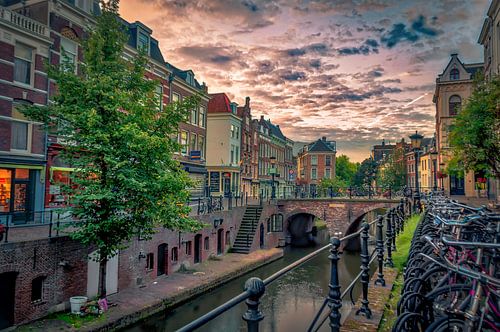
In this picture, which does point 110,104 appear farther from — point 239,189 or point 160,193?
point 239,189

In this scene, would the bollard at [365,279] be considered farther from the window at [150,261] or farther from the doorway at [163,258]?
the doorway at [163,258]

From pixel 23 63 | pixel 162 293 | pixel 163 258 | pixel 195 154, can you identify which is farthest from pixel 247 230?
pixel 23 63

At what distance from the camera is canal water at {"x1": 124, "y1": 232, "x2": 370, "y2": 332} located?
47.9 feet

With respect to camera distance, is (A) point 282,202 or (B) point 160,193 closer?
(B) point 160,193

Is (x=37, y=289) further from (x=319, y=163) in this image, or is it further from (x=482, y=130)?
(x=319, y=163)

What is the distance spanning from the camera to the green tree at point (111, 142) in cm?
1213

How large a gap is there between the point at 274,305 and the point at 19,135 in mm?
14777

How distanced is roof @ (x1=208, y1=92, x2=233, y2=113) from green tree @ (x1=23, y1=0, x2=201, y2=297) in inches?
1011

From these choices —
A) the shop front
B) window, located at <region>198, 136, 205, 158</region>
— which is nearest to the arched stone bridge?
window, located at <region>198, 136, 205, 158</region>

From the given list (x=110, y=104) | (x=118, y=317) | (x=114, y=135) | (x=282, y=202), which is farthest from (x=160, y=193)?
(x=282, y=202)

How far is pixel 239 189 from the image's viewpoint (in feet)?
135

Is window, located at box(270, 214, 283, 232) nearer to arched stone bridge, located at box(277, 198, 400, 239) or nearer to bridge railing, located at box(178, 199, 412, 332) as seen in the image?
arched stone bridge, located at box(277, 198, 400, 239)

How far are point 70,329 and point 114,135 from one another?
21.2 ft

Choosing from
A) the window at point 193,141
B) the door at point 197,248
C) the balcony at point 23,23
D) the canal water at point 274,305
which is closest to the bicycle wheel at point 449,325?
the canal water at point 274,305
